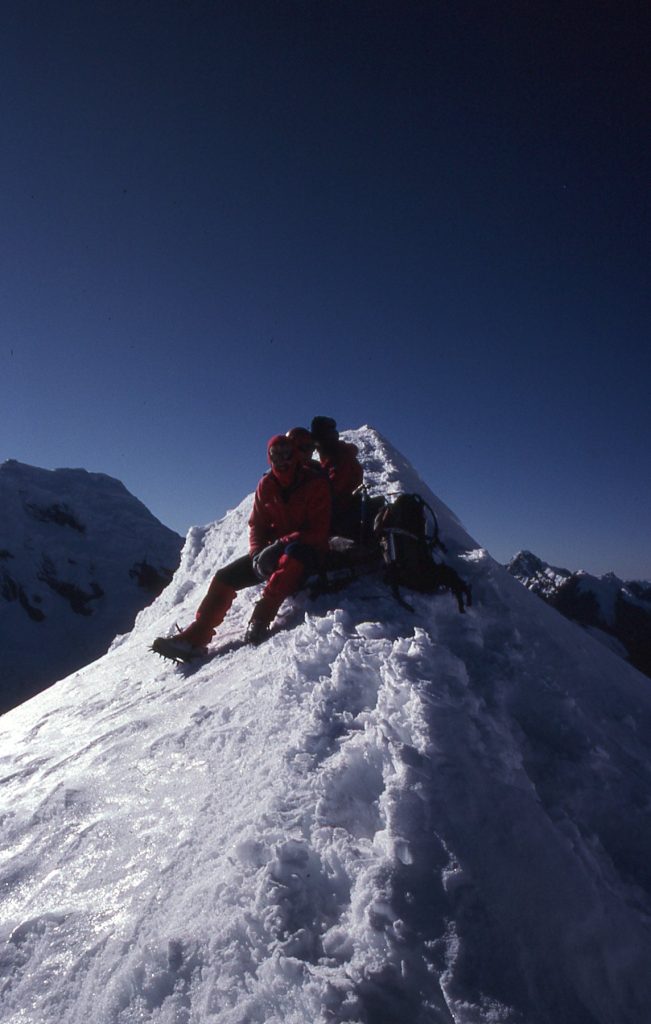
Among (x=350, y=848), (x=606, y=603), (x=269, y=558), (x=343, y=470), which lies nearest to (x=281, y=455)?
(x=269, y=558)

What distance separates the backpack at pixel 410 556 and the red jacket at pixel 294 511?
64 cm

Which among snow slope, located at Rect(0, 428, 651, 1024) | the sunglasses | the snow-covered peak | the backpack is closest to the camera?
snow slope, located at Rect(0, 428, 651, 1024)

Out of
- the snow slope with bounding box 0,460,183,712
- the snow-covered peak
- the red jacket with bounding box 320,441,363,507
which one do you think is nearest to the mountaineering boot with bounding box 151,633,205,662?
the red jacket with bounding box 320,441,363,507

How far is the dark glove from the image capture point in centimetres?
525

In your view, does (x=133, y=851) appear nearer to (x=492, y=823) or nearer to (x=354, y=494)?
(x=492, y=823)

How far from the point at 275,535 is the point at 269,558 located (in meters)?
0.65

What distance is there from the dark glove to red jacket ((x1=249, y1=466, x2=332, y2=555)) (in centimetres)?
12

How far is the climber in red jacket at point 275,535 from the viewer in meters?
5.25

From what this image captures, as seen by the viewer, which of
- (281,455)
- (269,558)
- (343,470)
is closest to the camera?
(269,558)

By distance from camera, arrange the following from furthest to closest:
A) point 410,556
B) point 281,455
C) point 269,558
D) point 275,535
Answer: point 275,535
point 281,455
point 269,558
point 410,556

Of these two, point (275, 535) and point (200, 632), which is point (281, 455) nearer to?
A: point (275, 535)

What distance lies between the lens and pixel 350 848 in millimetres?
2268

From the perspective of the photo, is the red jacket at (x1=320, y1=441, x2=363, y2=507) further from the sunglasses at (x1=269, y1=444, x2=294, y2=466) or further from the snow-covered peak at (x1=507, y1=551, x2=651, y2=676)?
the snow-covered peak at (x1=507, y1=551, x2=651, y2=676)

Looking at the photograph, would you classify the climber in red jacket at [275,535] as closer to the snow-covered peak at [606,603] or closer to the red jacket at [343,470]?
the red jacket at [343,470]
